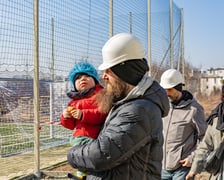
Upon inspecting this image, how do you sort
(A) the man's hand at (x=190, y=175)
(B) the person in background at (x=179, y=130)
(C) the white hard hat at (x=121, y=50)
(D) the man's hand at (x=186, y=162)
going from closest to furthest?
(C) the white hard hat at (x=121, y=50)
(A) the man's hand at (x=190, y=175)
(D) the man's hand at (x=186, y=162)
(B) the person in background at (x=179, y=130)

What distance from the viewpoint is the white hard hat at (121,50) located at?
1.79 meters

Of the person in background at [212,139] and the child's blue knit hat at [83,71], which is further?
the person in background at [212,139]

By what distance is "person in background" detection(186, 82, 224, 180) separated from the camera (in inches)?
116

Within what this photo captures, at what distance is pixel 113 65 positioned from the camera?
5.87ft

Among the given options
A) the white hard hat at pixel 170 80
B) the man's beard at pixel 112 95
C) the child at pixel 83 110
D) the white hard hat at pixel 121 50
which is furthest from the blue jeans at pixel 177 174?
the white hard hat at pixel 121 50

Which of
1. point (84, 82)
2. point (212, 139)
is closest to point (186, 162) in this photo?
point (212, 139)

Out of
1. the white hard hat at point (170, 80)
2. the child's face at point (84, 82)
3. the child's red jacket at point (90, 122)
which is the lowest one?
the child's red jacket at point (90, 122)

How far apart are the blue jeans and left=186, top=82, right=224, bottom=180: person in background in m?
0.23

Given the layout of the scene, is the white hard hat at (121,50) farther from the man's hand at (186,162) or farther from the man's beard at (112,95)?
the man's hand at (186,162)

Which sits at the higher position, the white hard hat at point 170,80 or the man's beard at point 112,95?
the white hard hat at point 170,80

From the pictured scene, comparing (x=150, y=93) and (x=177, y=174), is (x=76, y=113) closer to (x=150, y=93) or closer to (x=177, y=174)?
(x=150, y=93)

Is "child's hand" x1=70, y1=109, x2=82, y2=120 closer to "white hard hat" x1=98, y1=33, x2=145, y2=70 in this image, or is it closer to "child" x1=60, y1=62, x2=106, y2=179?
"child" x1=60, y1=62, x2=106, y2=179

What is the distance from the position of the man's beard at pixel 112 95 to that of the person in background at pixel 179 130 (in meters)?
1.66

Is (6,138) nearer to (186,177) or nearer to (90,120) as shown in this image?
(186,177)
